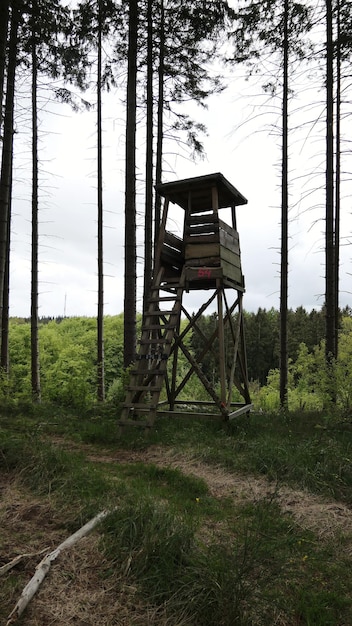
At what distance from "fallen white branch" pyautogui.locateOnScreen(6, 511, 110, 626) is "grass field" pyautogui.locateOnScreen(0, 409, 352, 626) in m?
0.06

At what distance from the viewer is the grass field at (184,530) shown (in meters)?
2.66

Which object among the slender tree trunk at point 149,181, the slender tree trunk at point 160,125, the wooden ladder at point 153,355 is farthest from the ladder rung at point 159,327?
the slender tree trunk at point 160,125

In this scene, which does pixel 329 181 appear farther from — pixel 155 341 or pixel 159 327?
pixel 155 341

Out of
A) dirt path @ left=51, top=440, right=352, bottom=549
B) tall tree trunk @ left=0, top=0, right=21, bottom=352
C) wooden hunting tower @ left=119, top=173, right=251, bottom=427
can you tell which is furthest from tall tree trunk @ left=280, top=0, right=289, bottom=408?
tall tree trunk @ left=0, top=0, right=21, bottom=352

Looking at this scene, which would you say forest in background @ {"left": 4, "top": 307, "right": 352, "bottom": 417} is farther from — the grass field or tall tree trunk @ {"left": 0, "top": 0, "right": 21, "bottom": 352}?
tall tree trunk @ {"left": 0, "top": 0, "right": 21, "bottom": 352}

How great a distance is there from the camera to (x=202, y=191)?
29.6ft

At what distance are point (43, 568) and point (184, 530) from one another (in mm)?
1145

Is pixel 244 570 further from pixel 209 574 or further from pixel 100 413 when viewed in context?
pixel 100 413

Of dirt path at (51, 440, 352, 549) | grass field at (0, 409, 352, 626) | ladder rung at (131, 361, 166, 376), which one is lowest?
dirt path at (51, 440, 352, 549)

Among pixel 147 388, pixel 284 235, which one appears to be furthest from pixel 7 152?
pixel 284 235

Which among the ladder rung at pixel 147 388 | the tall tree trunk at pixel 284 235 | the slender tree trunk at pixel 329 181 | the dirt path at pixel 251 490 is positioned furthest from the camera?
the tall tree trunk at pixel 284 235

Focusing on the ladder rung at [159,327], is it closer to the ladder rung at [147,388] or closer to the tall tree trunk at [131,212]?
the ladder rung at [147,388]

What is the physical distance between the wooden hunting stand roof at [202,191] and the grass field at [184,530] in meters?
5.29

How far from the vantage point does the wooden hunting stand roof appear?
841 centimetres
